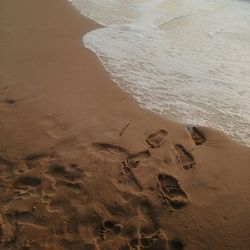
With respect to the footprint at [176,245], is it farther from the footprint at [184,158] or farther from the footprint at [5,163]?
the footprint at [5,163]

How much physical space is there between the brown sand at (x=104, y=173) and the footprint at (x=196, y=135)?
0.01 meters

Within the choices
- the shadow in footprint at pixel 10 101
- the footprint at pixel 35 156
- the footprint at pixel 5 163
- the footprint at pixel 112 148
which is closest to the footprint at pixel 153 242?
the footprint at pixel 112 148

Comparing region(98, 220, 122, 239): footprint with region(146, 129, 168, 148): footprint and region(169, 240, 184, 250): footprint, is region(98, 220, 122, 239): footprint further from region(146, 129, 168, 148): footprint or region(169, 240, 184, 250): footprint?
region(146, 129, 168, 148): footprint

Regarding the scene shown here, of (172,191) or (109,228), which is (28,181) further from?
(172,191)

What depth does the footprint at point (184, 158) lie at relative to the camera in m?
3.50

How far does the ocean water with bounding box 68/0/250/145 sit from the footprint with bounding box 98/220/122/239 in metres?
1.91

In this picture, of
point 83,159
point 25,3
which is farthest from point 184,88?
point 25,3

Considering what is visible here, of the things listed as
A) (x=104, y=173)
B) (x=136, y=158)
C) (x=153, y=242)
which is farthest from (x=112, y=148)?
(x=153, y=242)

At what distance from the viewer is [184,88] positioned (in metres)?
4.95

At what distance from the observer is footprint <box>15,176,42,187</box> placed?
10.1 feet

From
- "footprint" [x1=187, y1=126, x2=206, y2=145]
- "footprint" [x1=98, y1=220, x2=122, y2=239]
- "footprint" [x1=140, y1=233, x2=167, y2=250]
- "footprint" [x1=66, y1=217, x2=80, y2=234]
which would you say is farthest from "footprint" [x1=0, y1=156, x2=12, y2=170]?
"footprint" [x1=187, y1=126, x2=206, y2=145]

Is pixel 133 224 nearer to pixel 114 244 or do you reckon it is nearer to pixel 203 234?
pixel 114 244

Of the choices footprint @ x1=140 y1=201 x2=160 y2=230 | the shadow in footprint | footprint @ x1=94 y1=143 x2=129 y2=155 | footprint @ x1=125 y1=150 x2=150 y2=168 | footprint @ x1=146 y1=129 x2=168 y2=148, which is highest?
the shadow in footprint

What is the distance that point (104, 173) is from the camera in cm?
330
